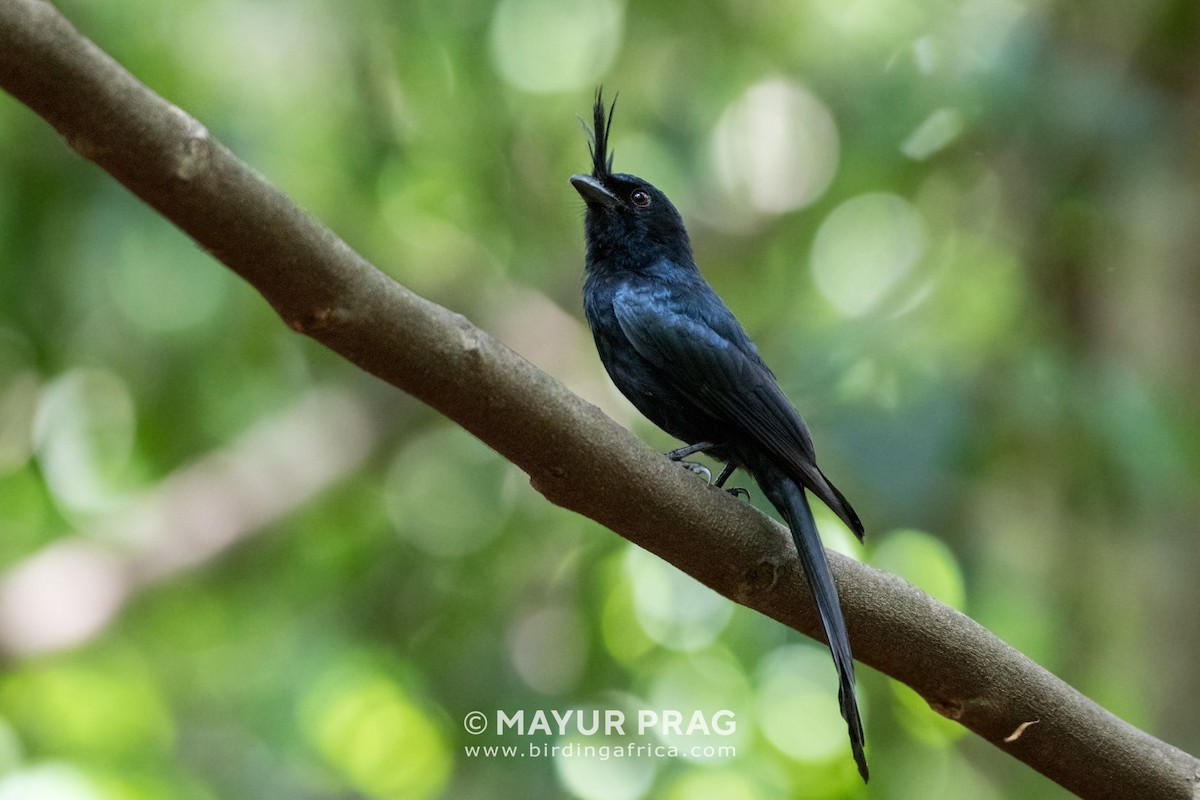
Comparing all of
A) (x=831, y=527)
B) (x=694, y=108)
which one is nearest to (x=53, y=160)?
(x=694, y=108)

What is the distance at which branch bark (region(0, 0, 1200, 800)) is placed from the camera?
6.19ft

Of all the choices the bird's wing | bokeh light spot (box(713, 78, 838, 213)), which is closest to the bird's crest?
the bird's wing

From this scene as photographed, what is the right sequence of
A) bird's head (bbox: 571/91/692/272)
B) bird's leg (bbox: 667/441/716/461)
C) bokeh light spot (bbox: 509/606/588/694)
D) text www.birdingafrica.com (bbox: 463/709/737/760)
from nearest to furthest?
bird's leg (bbox: 667/441/716/461)
bird's head (bbox: 571/91/692/272)
text www.birdingafrica.com (bbox: 463/709/737/760)
bokeh light spot (bbox: 509/606/588/694)

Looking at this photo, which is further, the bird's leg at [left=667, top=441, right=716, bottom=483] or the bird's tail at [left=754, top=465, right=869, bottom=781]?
the bird's leg at [left=667, top=441, right=716, bottom=483]

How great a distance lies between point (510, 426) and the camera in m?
2.32

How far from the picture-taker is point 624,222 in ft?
14.3

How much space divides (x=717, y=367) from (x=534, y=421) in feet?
4.38

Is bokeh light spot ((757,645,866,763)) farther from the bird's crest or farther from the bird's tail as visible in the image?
the bird's tail

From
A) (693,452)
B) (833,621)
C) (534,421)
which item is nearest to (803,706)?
(693,452)

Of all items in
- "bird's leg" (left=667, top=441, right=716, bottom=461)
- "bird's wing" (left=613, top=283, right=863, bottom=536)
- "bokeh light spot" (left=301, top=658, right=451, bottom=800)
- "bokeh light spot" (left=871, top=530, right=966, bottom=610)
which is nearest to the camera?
"bird's wing" (left=613, top=283, right=863, bottom=536)

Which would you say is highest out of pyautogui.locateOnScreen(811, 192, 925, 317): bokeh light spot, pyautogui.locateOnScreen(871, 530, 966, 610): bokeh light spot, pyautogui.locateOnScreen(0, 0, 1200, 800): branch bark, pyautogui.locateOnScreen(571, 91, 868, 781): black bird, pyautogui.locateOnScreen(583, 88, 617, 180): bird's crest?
pyautogui.locateOnScreen(811, 192, 925, 317): bokeh light spot

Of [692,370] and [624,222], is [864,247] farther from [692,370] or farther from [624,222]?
[692,370]

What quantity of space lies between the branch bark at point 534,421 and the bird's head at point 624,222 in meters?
1.59

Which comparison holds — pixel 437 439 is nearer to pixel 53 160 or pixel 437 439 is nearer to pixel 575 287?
pixel 575 287
